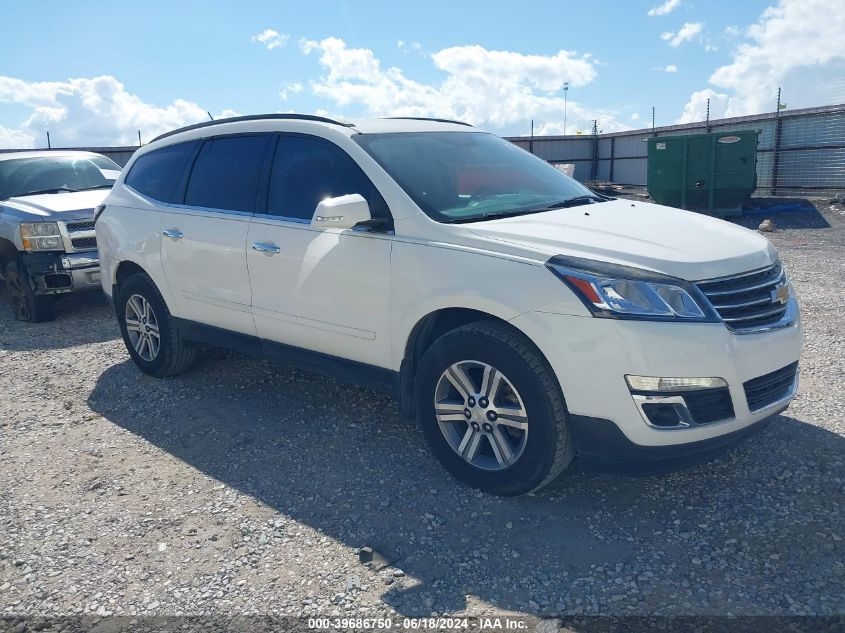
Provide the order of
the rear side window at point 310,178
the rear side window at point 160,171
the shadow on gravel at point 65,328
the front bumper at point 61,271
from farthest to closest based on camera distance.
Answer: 1. the front bumper at point 61,271
2. the shadow on gravel at point 65,328
3. the rear side window at point 160,171
4. the rear side window at point 310,178

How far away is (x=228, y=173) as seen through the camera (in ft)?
15.3

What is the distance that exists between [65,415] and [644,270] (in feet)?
13.4

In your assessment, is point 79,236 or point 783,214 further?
point 783,214

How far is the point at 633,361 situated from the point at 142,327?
402cm

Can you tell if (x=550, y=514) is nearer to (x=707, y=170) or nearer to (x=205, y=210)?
(x=205, y=210)

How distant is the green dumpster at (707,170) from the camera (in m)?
15.9

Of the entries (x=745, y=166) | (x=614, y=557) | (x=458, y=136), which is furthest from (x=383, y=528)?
(x=745, y=166)

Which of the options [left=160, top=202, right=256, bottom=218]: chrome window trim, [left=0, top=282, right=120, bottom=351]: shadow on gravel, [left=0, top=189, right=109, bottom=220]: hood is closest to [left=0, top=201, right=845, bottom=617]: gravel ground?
[left=160, top=202, right=256, bottom=218]: chrome window trim

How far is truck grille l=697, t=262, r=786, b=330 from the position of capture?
9.92 ft

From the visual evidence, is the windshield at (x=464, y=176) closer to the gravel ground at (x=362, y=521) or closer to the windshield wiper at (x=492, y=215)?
the windshield wiper at (x=492, y=215)

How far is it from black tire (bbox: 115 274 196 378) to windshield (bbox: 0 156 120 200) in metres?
3.82

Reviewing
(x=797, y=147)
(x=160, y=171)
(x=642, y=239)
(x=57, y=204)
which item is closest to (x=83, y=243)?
(x=57, y=204)

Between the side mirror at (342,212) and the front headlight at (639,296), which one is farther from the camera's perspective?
the side mirror at (342,212)

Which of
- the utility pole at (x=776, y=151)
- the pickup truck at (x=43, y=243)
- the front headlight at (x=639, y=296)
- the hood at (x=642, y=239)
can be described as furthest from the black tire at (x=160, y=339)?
the utility pole at (x=776, y=151)
